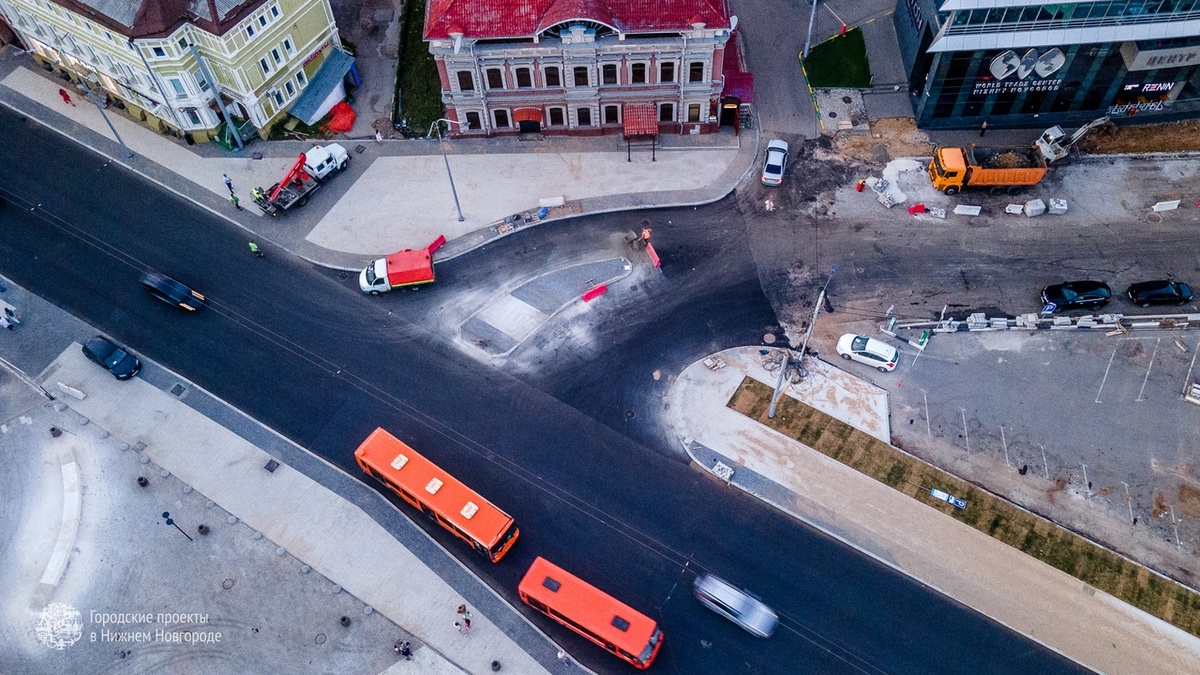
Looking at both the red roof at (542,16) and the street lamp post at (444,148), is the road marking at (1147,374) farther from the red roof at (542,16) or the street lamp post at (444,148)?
the street lamp post at (444,148)

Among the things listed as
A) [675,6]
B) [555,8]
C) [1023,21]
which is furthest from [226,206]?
[1023,21]

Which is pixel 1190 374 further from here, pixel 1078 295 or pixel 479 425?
pixel 479 425

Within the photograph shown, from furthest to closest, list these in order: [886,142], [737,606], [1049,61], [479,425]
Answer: [886,142] < [1049,61] < [479,425] < [737,606]

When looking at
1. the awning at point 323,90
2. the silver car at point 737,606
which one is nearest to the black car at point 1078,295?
the silver car at point 737,606

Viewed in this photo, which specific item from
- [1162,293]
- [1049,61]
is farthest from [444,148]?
[1162,293]

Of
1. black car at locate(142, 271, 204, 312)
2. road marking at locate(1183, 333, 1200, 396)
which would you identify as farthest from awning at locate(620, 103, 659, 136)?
road marking at locate(1183, 333, 1200, 396)

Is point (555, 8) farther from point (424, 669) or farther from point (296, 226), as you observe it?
point (424, 669)
